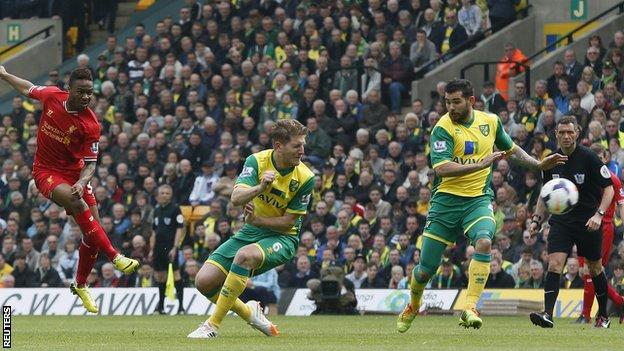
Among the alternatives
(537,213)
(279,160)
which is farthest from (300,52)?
(279,160)

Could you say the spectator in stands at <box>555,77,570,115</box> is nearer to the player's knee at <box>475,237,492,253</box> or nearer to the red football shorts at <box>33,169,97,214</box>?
the player's knee at <box>475,237,492,253</box>

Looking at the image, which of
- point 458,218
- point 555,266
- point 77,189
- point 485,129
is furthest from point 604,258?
point 77,189

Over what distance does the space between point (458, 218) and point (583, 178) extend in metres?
2.18

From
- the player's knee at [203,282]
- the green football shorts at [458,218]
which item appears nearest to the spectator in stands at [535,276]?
the green football shorts at [458,218]

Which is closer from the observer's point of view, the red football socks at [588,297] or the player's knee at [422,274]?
the player's knee at [422,274]

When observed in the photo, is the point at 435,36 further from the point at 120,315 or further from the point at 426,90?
the point at 120,315

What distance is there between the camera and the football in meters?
15.6

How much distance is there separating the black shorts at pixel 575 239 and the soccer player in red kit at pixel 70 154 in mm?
4642

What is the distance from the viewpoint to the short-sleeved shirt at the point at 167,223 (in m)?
25.5

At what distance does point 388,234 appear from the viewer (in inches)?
1011

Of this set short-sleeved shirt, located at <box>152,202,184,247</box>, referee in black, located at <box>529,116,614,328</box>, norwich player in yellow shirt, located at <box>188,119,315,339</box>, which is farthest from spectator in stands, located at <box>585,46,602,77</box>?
norwich player in yellow shirt, located at <box>188,119,315,339</box>

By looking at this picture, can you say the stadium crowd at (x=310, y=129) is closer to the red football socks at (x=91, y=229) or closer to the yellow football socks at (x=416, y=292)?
the yellow football socks at (x=416, y=292)

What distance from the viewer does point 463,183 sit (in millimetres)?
15398

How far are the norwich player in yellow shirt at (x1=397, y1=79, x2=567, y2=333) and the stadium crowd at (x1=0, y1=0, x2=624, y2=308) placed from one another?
7096mm
